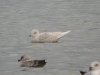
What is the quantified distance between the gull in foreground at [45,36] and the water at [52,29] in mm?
205

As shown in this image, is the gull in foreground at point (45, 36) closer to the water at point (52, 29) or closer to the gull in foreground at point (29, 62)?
the water at point (52, 29)

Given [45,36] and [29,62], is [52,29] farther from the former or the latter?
[29,62]

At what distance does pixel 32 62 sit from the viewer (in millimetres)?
16578

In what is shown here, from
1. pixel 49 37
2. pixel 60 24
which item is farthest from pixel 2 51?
pixel 60 24

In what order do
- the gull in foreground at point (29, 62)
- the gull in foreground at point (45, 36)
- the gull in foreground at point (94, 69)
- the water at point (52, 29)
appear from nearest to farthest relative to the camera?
the gull in foreground at point (94, 69)
the gull in foreground at point (29, 62)
the water at point (52, 29)
the gull in foreground at point (45, 36)

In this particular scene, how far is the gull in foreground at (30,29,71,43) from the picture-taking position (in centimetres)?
2002

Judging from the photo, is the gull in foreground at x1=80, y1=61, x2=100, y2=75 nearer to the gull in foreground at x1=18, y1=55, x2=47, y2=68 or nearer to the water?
the water

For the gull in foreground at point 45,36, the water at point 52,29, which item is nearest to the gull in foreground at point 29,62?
the water at point 52,29

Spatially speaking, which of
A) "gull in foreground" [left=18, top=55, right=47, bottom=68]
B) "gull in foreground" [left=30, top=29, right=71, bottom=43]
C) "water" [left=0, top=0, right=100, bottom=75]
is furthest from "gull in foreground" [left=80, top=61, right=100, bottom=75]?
"gull in foreground" [left=30, top=29, right=71, bottom=43]

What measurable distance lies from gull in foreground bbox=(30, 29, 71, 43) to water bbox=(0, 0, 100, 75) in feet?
0.67

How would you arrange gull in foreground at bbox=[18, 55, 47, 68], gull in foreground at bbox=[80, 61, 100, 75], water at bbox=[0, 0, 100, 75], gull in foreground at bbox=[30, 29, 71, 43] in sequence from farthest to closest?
gull in foreground at bbox=[30, 29, 71, 43], water at bbox=[0, 0, 100, 75], gull in foreground at bbox=[18, 55, 47, 68], gull in foreground at bbox=[80, 61, 100, 75]

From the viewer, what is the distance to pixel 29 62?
16750mm

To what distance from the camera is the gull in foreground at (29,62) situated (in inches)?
647

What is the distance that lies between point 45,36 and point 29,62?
3539mm
